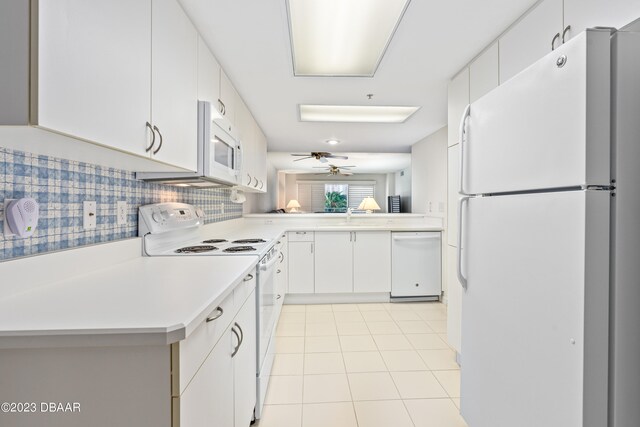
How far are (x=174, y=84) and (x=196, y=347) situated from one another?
113 centimetres

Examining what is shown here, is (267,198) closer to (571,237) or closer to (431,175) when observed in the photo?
(431,175)

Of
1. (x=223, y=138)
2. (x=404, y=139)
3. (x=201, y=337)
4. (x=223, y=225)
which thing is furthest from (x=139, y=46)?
(x=404, y=139)

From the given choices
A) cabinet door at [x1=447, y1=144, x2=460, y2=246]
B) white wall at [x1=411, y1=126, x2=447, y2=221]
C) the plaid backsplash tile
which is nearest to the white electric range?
the plaid backsplash tile

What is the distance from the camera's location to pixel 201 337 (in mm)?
823

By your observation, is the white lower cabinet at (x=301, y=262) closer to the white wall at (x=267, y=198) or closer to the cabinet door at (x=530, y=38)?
the white wall at (x=267, y=198)

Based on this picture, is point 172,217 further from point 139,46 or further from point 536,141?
point 536,141

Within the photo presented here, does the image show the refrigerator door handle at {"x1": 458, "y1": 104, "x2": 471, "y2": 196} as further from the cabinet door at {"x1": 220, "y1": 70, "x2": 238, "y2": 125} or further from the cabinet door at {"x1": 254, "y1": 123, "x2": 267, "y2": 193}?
the cabinet door at {"x1": 254, "y1": 123, "x2": 267, "y2": 193}

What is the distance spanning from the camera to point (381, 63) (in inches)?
80.8

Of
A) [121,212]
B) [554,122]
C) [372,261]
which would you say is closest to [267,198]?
[372,261]

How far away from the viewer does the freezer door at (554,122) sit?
32.1 inches

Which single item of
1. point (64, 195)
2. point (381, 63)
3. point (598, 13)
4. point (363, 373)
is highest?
point (381, 63)

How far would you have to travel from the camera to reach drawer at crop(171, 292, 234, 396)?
2.29 feet

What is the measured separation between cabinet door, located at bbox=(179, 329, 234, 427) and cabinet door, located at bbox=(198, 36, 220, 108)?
4.35 ft

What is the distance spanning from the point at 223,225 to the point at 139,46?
209 cm
